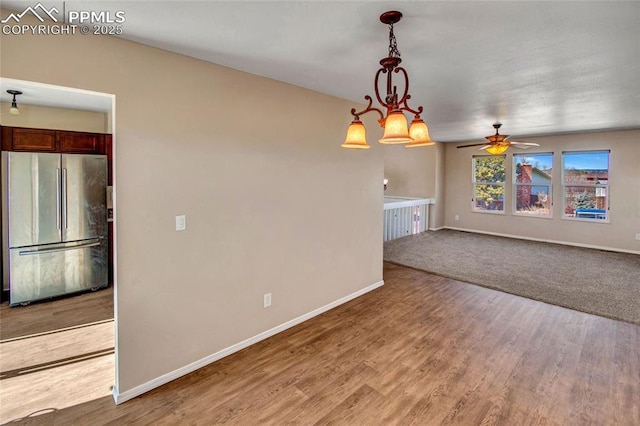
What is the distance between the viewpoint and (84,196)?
399 cm

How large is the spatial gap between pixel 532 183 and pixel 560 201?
686 mm

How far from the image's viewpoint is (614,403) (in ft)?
7.04

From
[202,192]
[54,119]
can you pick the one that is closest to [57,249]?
[54,119]

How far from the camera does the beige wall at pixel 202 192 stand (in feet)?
6.95

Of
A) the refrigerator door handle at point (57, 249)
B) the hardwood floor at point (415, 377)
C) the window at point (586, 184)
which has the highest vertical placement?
the window at point (586, 184)

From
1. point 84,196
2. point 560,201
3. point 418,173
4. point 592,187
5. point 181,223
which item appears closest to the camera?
point 181,223

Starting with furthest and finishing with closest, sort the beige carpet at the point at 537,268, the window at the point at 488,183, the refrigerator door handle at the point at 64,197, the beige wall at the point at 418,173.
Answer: the beige wall at the point at 418,173 < the window at the point at 488,183 < the beige carpet at the point at 537,268 < the refrigerator door handle at the point at 64,197

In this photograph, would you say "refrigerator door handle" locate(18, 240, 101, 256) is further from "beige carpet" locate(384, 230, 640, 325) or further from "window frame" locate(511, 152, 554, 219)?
"window frame" locate(511, 152, 554, 219)

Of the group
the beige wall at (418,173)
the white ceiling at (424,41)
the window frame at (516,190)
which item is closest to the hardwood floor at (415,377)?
the white ceiling at (424,41)

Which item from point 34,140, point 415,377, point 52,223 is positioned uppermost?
point 34,140

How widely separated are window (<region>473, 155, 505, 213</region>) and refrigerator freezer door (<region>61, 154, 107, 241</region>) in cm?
810

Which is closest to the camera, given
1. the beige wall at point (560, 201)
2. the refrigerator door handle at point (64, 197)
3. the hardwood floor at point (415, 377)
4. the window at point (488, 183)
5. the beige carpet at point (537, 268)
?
the hardwood floor at point (415, 377)

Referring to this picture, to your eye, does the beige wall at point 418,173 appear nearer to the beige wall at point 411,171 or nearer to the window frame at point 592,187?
the beige wall at point 411,171

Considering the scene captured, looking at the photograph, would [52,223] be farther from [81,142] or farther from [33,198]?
[81,142]
